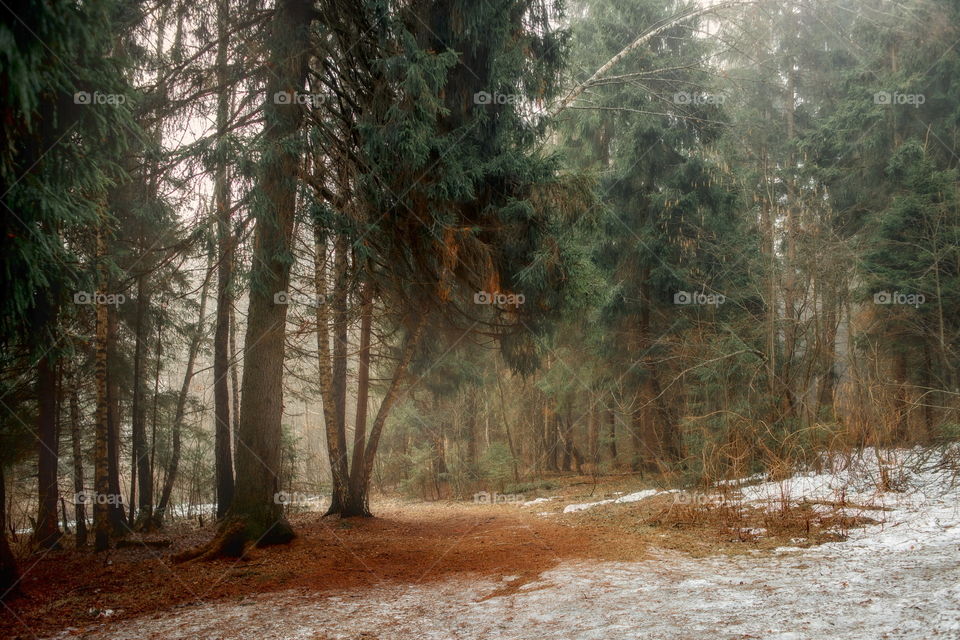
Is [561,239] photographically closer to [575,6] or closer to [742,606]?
[742,606]

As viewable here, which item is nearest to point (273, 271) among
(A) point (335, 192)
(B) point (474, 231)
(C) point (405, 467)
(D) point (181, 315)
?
(A) point (335, 192)

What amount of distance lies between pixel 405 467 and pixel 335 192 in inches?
610

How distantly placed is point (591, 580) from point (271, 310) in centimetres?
501

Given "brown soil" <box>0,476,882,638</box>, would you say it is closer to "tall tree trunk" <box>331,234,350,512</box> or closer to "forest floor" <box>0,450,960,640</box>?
"forest floor" <box>0,450,960,640</box>

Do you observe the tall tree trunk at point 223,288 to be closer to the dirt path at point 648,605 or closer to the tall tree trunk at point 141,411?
the tall tree trunk at point 141,411

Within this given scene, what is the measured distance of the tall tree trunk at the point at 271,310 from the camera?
22.7 feet

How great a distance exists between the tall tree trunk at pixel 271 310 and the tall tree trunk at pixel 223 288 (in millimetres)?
499

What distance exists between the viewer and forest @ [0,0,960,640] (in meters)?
4.30

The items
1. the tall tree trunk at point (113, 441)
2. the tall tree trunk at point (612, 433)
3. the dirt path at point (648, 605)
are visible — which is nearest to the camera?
the dirt path at point (648, 605)

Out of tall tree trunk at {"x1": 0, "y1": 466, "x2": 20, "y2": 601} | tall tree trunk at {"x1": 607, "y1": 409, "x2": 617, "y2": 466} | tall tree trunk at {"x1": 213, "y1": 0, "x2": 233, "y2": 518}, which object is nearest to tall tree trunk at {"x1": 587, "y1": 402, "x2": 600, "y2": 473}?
tall tree trunk at {"x1": 607, "y1": 409, "x2": 617, "y2": 466}

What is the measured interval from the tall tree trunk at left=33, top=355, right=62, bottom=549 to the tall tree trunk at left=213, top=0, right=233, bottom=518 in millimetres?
2433

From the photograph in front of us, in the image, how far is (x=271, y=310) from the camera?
7289 millimetres

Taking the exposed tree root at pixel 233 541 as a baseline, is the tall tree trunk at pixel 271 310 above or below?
above

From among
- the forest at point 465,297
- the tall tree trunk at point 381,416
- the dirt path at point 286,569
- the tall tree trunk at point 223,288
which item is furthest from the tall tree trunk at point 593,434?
the tall tree trunk at point 223,288
